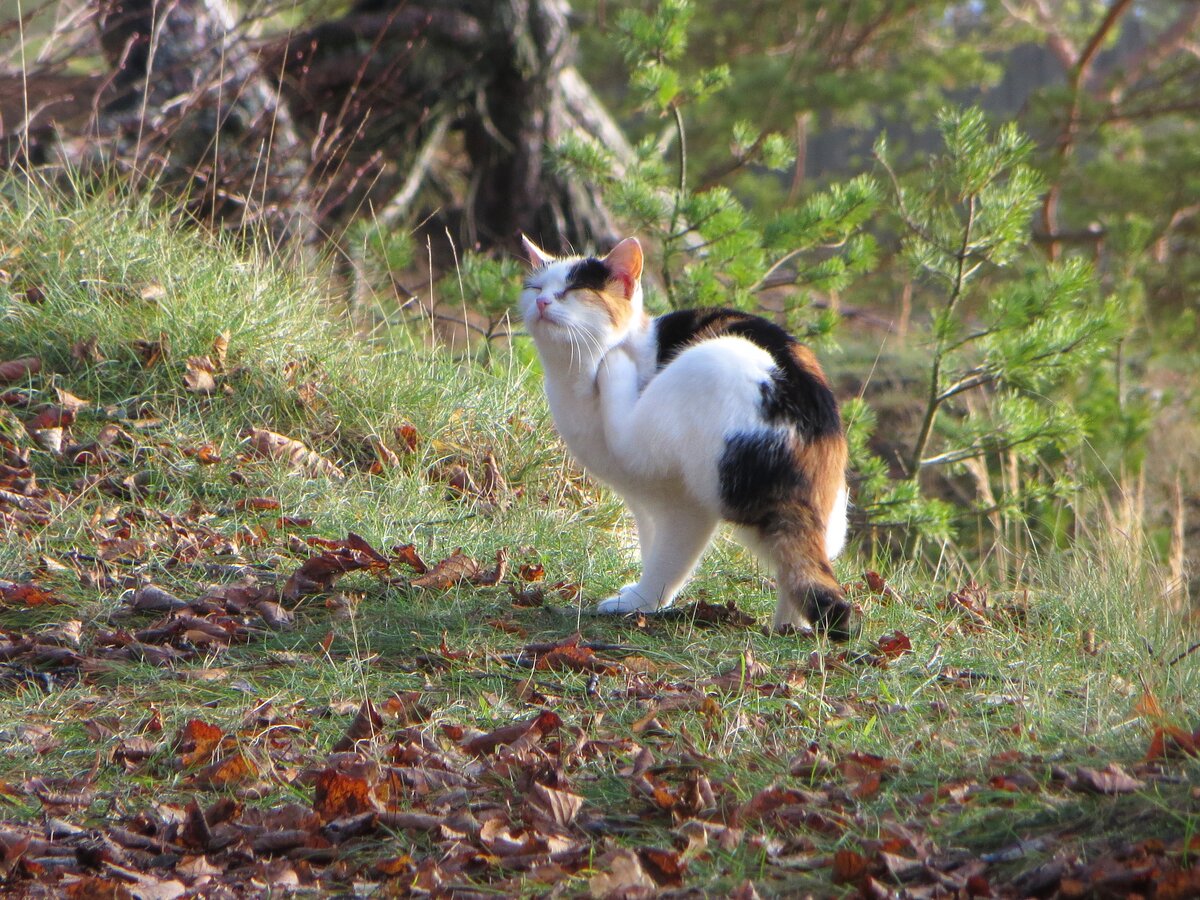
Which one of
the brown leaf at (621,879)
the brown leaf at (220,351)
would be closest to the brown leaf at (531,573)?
the brown leaf at (220,351)

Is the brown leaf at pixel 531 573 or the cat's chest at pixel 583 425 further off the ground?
the cat's chest at pixel 583 425

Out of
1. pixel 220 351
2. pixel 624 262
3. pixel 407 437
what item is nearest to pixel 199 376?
pixel 220 351

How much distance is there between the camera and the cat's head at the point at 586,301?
322 cm

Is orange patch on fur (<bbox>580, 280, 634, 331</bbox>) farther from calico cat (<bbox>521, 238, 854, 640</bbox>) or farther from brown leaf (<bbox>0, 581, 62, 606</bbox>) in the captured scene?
brown leaf (<bbox>0, 581, 62, 606</bbox>)

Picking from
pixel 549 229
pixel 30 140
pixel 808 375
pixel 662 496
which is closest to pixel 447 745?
pixel 662 496

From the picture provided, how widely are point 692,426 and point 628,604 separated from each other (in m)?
0.61

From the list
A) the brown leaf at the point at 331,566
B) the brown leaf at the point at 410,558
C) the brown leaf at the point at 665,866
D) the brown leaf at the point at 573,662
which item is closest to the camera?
the brown leaf at the point at 665,866

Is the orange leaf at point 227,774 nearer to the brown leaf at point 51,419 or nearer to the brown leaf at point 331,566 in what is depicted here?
the brown leaf at point 331,566

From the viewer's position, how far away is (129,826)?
227cm

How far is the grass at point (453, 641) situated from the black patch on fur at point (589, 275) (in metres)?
0.90

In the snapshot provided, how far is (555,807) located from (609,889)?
0.31 m

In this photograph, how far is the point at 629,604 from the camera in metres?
3.38

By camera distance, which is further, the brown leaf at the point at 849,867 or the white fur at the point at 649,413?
the white fur at the point at 649,413

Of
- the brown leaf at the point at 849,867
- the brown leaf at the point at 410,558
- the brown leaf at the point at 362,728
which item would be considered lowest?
the brown leaf at the point at 410,558
